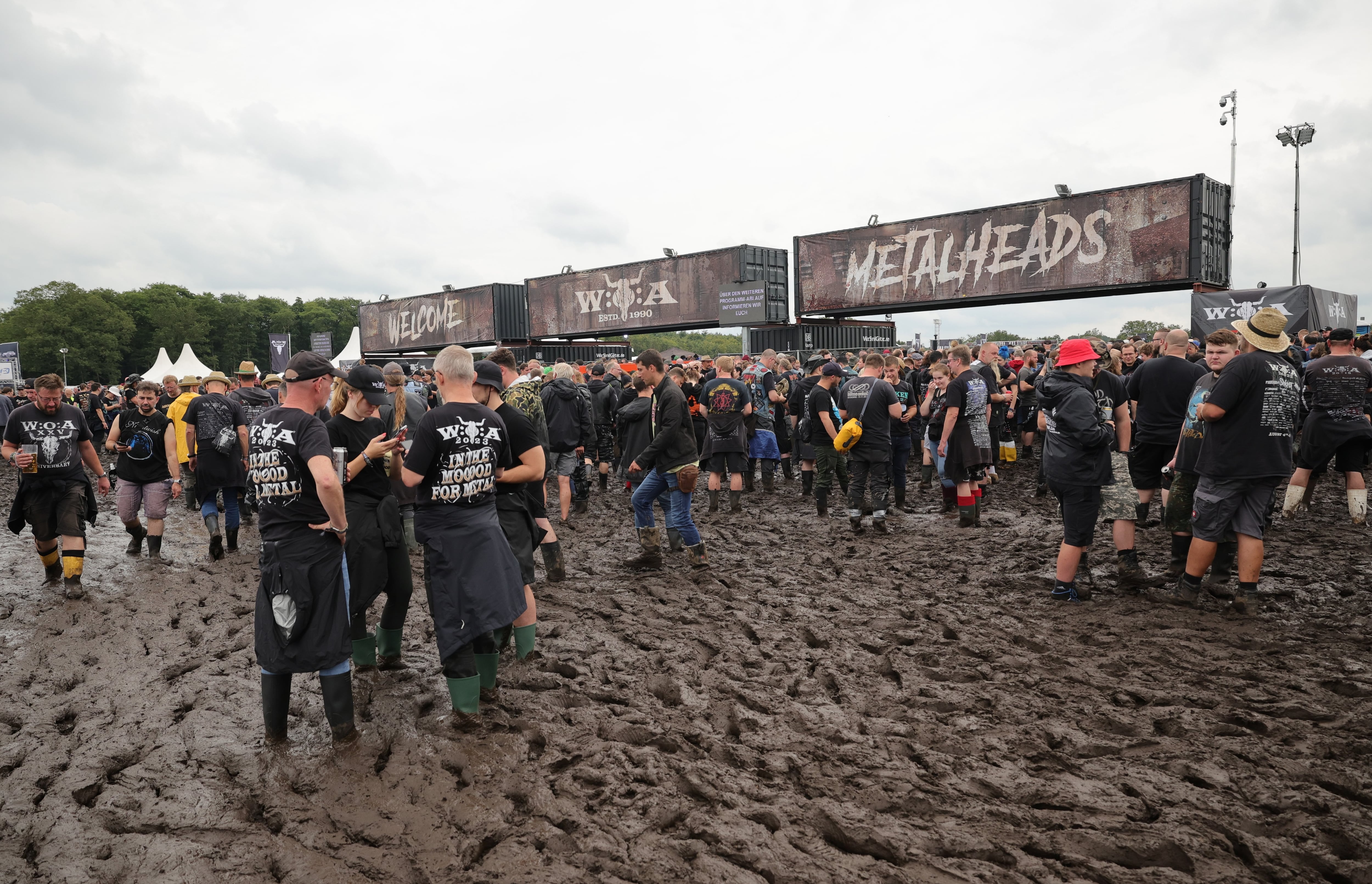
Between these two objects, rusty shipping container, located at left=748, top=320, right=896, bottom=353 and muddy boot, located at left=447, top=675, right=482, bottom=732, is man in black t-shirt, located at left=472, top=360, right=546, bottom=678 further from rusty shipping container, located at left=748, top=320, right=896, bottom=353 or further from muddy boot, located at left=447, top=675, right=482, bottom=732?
rusty shipping container, located at left=748, top=320, right=896, bottom=353

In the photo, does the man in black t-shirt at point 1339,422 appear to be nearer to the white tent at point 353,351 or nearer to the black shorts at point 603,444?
the black shorts at point 603,444

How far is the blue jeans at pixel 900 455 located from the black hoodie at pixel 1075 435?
3483 mm

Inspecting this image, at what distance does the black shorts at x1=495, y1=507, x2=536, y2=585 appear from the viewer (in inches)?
183

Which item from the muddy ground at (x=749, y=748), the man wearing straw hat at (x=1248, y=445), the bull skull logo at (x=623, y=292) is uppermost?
the bull skull logo at (x=623, y=292)

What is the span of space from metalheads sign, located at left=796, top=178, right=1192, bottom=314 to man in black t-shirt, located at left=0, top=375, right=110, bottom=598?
21.1 metres

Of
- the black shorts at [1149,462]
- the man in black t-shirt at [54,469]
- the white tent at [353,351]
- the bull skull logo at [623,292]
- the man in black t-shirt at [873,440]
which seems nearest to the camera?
the man in black t-shirt at [54,469]

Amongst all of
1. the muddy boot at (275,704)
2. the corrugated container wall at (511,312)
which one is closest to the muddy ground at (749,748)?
the muddy boot at (275,704)

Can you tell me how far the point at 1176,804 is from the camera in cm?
305

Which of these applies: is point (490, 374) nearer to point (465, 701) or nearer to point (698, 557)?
point (465, 701)

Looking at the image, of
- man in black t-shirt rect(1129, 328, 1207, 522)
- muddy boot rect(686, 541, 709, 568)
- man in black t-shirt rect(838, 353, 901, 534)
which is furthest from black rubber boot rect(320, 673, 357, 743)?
man in black t-shirt rect(1129, 328, 1207, 522)

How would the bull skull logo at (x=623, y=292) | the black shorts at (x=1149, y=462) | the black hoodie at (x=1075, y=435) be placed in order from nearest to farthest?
the black hoodie at (x=1075, y=435) < the black shorts at (x=1149, y=462) < the bull skull logo at (x=623, y=292)

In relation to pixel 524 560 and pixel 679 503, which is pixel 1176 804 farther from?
pixel 679 503

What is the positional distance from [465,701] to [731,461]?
20.9 feet

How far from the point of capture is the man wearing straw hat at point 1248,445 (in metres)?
4.92
